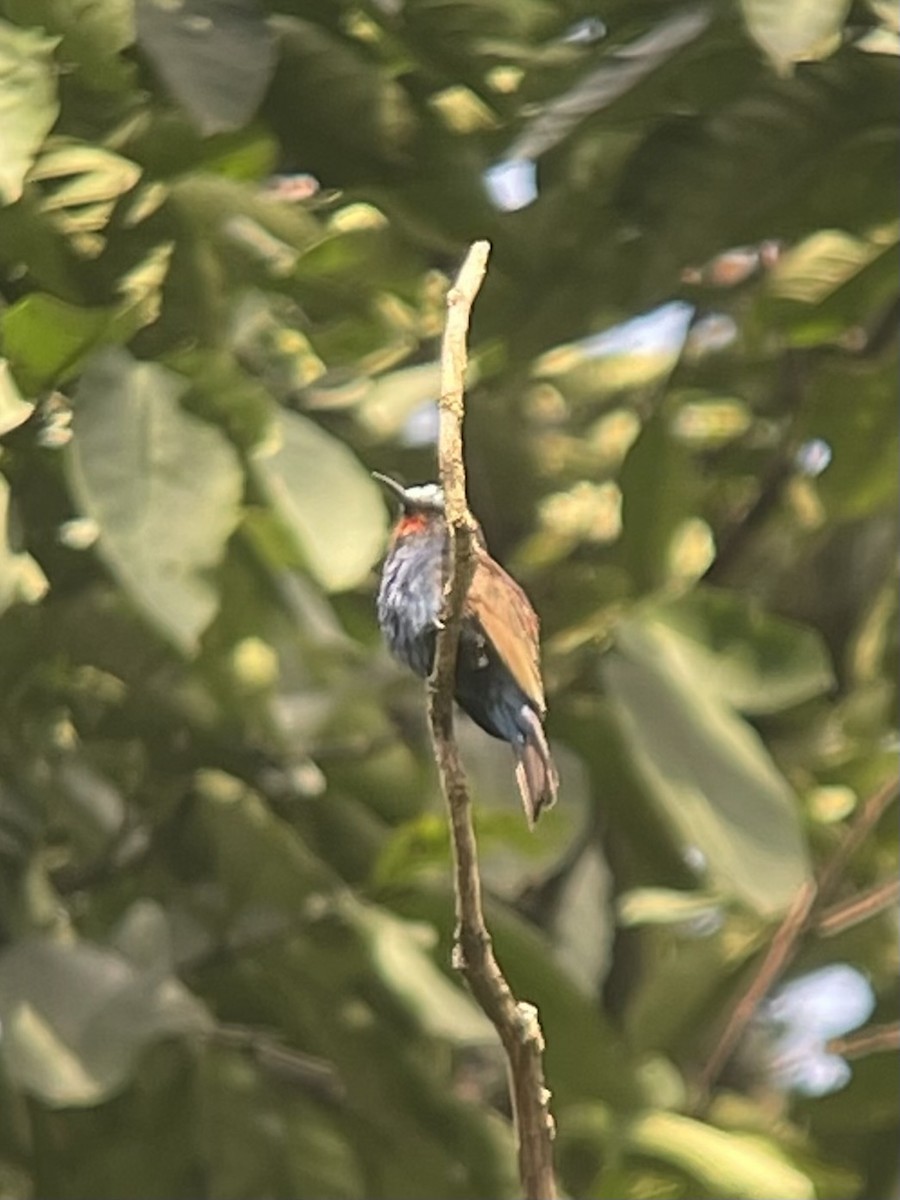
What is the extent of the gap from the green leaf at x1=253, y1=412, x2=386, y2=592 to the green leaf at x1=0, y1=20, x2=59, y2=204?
0.16 meters

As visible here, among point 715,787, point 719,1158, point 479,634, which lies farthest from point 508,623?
point 719,1158

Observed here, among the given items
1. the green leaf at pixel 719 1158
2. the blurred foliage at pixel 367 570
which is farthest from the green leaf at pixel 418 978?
the green leaf at pixel 719 1158

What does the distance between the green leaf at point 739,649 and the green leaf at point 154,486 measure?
0.33m

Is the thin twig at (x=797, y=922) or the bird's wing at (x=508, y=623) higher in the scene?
the bird's wing at (x=508, y=623)

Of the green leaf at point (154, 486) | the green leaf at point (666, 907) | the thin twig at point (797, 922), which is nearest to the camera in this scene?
the green leaf at point (154, 486)

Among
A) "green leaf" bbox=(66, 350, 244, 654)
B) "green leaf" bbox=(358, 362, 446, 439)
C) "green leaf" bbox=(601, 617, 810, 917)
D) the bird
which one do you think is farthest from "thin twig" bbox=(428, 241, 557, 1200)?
"green leaf" bbox=(358, 362, 446, 439)

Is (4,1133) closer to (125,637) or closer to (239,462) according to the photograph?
(125,637)

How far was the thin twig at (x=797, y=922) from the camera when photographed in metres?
1.35

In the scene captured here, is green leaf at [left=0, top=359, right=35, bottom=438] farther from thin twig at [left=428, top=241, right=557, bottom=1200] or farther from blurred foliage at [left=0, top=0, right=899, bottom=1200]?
thin twig at [left=428, top=241, right=557, bottom=1200]

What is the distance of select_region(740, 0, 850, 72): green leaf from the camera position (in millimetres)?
928

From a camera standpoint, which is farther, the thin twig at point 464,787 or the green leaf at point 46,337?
the green leaf at point 46,337

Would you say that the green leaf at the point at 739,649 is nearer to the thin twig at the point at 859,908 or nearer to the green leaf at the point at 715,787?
the green leaf at the point at 715,787

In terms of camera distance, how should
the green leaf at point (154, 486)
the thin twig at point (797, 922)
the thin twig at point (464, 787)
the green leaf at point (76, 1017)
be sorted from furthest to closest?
1. the thin twig at point (797, 922)
2. the green leaf at point (76, 1017)
3. the green leaf at point (154, 486)
4. the thin twig at point (464, 787)

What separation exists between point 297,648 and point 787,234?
0.38 metres
